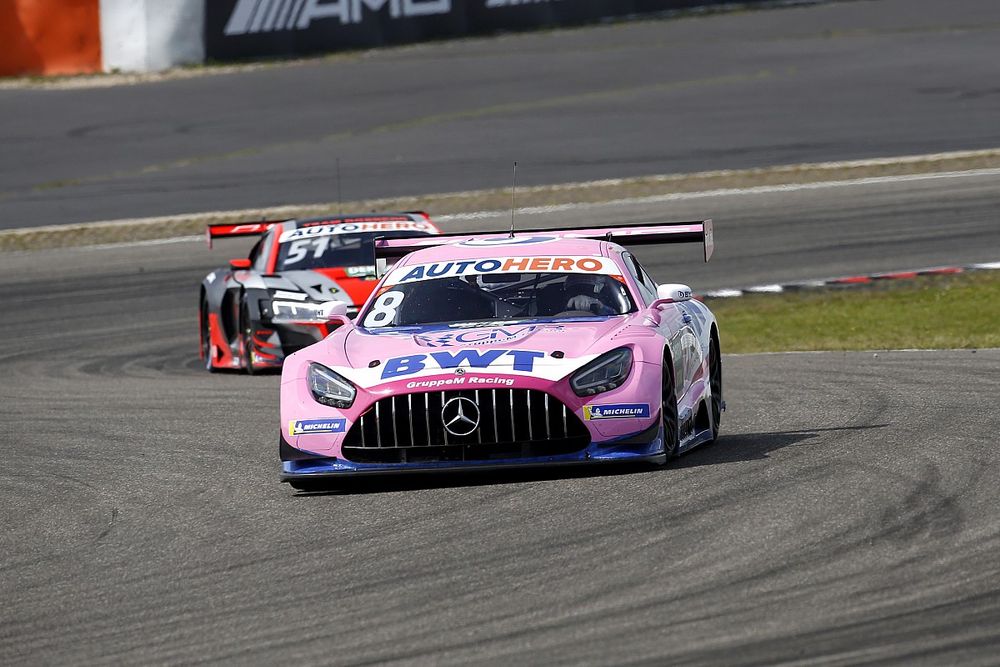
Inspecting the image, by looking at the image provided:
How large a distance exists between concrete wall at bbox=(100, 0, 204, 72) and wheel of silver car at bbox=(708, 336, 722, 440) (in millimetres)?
24294

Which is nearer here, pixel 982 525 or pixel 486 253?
pixel 982 525

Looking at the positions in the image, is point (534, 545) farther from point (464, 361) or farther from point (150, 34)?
point (150, 34)

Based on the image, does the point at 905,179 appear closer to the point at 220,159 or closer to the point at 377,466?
the point at 220,159

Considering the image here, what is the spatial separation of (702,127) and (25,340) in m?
13.1

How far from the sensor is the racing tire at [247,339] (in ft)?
47.8

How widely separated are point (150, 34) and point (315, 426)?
26.4 meters

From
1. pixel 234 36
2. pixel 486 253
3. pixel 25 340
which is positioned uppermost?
pixel 234 36

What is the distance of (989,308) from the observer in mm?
16594

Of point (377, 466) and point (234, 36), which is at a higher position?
point (234, 36)

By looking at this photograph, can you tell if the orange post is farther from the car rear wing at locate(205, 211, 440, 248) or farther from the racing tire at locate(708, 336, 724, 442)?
the racing tire at locate(708, 336, 724, 442)

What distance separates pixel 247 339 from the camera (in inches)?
577

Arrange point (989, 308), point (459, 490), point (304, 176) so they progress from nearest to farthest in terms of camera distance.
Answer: point (459, 490), point (989, 308), point (304, 176)

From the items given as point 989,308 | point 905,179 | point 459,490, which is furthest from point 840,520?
point 905,179

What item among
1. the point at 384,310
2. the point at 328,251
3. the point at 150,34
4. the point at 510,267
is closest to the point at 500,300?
the point at 510,267
